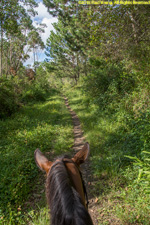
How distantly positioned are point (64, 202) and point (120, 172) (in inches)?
110

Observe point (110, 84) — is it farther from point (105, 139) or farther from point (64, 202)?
point (64, 202)

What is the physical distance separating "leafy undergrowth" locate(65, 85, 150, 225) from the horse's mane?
→ 1748 mm

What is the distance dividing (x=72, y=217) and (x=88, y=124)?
240 inches

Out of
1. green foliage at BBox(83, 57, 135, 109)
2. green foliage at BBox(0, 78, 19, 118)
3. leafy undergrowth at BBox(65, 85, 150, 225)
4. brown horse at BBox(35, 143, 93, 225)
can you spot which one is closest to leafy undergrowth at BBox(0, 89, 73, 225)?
leafy undergrowth at BBox(65, 85, 150, 225)

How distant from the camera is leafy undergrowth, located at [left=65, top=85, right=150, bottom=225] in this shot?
7.96 feet

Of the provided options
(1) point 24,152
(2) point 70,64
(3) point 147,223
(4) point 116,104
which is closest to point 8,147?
(1) point 24,152

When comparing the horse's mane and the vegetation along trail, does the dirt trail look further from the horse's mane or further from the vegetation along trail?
the horse's mane

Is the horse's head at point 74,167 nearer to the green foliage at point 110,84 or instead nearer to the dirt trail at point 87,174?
the dirt trail at point 87,174

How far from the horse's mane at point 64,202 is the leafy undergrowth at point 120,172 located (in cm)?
175

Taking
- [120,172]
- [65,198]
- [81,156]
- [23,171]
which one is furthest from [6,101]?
[65,198]

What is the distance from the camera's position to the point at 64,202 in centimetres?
88

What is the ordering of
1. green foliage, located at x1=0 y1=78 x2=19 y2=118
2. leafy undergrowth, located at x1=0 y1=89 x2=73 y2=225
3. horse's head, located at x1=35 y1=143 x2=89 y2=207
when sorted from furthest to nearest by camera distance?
green foliage, located at x1=0 y1=78 x2=19 y2=118 < leafy undergrowth, located at x1=0 y1=89 x2=73 y2=225 < horse's head, located at x1=35 y1=143 x2=89 y2=207

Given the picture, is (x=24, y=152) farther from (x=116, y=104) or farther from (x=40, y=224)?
(x=116, y=104)

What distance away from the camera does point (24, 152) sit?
14.3 feet
